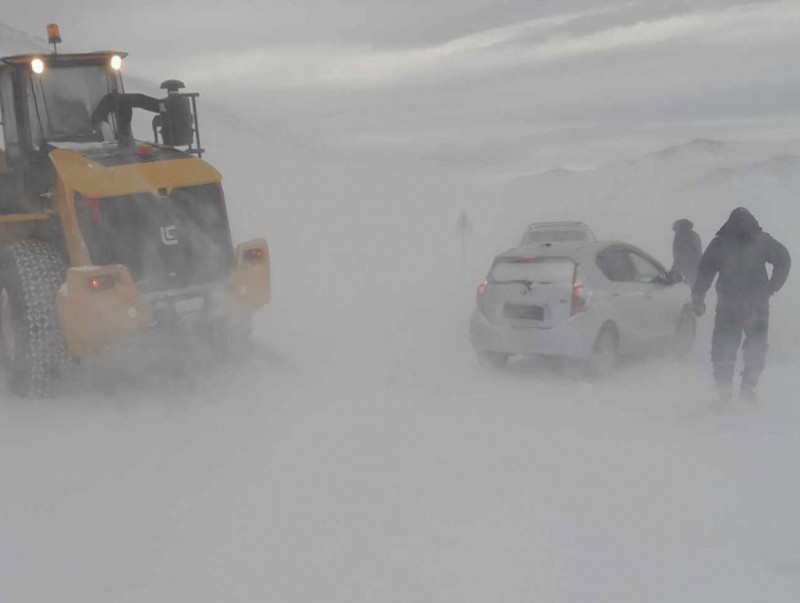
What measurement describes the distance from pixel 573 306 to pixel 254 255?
3.49 m

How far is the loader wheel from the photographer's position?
7.89 m

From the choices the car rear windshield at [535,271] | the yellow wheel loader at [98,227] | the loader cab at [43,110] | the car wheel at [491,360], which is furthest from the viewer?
the car wheel at [491,360]

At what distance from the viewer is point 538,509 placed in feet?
16.8

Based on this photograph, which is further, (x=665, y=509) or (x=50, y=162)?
(x=50, y=162)

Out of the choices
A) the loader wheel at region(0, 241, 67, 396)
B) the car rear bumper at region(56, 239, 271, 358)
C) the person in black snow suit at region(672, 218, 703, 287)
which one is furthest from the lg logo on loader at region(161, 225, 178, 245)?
the person in black snow suit at region(672, 218, 703, 287)

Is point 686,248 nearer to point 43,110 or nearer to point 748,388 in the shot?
point 748,388

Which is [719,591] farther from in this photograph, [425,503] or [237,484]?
[237,484]

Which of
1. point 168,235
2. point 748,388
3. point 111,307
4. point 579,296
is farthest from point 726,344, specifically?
point 111,307

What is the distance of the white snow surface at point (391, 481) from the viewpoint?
4.24m

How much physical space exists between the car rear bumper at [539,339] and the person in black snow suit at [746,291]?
55.5 inches

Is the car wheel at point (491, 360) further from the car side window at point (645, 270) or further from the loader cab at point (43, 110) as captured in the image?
the loader cab at point (43, 110)

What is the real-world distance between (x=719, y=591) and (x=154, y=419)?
5.20 metres

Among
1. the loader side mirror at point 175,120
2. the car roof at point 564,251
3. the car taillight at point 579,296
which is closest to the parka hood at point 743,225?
the car taillight at point 579,296

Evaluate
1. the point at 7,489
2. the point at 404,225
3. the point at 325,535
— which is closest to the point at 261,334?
the point at 7,489
